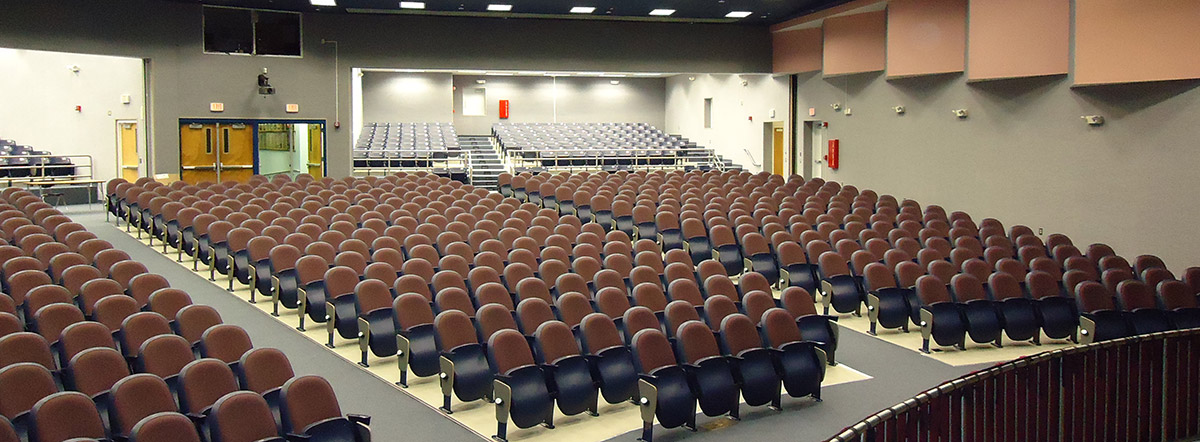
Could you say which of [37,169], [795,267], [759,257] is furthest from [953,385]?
[37,169]

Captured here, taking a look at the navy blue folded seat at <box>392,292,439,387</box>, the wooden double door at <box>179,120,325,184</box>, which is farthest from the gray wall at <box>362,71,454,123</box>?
the navy blue folded seat at <box>392,292,439,387</box>

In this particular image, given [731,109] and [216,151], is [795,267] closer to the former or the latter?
[216,151]

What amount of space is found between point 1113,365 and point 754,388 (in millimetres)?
2591

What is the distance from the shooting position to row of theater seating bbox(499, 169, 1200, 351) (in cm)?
920

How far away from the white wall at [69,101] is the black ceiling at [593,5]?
4.50 meters

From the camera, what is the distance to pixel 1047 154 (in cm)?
1429

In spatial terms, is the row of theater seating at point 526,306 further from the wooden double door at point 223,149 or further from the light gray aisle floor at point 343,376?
the wooden double door at point 223,149

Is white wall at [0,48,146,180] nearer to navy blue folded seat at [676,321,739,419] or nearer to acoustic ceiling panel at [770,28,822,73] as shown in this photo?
acoustic ceiling panel at [770,28,822,73]

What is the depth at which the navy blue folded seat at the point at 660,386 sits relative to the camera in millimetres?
6676

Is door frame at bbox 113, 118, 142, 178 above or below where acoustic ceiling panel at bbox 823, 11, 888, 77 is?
below

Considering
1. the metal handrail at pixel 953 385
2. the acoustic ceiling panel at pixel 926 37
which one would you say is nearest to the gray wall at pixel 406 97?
the acoustic ceiling panel at pixel 926 37

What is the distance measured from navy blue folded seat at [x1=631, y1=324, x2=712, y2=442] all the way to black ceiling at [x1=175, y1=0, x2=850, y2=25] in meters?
13.0

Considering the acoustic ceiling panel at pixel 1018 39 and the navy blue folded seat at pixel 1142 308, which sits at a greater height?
the acoustic ceiling panel at pixel 1018 39

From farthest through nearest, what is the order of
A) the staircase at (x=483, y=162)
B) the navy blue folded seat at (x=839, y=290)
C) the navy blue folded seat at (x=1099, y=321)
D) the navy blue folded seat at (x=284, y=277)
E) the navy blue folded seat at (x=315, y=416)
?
the staircase at (x=483, y=162), the navy blue folded seat at (x=839, y=290), the navy blue folded seat at (x=284, y=277), the navy blue folded seat at (x=1099, y=321), the navy blue folded seat at (x=315, y=416)
